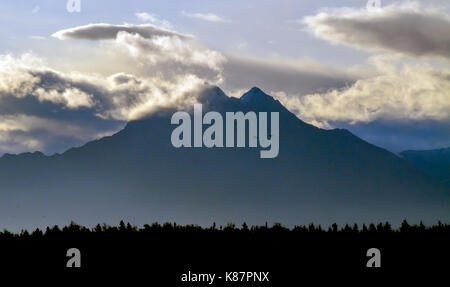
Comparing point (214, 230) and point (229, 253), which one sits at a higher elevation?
point (214, 230)

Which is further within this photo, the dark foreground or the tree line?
the tree line

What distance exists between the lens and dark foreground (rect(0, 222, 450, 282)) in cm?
2200

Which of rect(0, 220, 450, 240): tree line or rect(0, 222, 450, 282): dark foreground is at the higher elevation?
rect(0, 220, 450, 240): tree line

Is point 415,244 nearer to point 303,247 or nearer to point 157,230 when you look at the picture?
point 303,247

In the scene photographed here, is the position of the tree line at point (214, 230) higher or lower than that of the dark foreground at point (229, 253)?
higher

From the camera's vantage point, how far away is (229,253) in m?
22.5

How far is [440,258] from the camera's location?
2244 cm

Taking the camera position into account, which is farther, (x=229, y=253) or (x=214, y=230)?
(x=214, y=230)

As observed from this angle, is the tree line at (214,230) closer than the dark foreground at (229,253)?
No

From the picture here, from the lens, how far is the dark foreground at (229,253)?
2200cm
